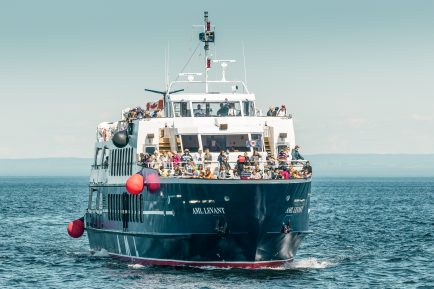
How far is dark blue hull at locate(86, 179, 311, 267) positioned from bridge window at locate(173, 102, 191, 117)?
497 cm

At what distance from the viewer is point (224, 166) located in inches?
1833

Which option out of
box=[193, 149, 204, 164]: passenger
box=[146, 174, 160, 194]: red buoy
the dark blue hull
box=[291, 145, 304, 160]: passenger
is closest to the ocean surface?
the dark blue hull

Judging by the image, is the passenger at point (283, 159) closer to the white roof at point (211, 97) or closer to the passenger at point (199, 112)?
the white roof at point (211, 97)

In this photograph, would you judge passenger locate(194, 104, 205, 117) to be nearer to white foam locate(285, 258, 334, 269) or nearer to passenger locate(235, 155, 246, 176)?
passenger locate(235, 155, 246, 176)

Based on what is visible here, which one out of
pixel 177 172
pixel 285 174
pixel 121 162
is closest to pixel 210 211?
pixel 177 172

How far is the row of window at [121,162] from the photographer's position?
171ft

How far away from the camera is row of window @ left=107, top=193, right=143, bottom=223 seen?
164ft

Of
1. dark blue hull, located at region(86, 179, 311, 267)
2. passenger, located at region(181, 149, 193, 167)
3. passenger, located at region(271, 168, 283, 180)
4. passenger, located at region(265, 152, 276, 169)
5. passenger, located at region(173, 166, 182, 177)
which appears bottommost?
dark blue hull, located at region(86, 179, 311, 267)

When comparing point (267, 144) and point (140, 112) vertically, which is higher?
point (140, 112)

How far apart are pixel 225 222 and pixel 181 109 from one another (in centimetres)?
838

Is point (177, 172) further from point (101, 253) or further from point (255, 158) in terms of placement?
point (101, 253)

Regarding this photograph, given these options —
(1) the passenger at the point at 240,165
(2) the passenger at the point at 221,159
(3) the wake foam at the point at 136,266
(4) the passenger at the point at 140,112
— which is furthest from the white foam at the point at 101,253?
(1) the passenger at the point at 240,165

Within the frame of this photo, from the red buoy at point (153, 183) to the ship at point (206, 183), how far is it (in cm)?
4

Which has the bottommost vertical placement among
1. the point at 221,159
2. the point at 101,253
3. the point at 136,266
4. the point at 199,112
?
the point at 136,266
